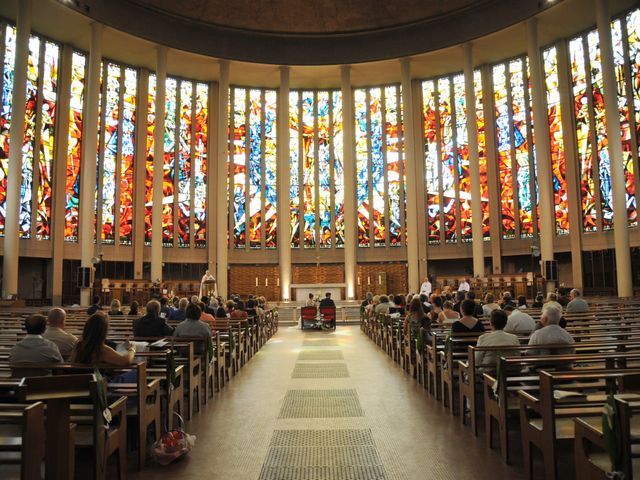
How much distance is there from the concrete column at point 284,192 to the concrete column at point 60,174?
8354mm

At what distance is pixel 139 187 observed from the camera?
71.5 ft

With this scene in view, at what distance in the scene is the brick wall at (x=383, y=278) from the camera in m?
23.2

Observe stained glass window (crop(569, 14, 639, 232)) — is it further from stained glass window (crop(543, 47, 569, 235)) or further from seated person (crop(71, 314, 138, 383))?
seated person (crop(71, 314, 138, 383))

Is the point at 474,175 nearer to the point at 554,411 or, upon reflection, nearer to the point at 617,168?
the point at 617,168

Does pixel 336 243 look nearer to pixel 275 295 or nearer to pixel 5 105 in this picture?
pixel 275 295

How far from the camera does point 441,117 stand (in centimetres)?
2406

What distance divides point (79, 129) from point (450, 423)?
65.3ft

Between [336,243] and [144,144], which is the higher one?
[144,144]

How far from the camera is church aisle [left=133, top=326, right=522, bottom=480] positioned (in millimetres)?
3502

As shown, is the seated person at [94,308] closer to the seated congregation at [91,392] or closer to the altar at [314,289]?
the seated congregation at [91,392]

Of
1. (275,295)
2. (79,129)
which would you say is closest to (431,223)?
(275,295)

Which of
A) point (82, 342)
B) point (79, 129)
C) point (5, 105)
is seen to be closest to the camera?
point (82, 342)

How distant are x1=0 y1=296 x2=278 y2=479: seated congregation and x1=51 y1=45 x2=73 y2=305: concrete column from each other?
1401 centimetres

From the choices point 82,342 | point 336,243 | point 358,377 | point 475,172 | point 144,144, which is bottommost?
point 358,377
